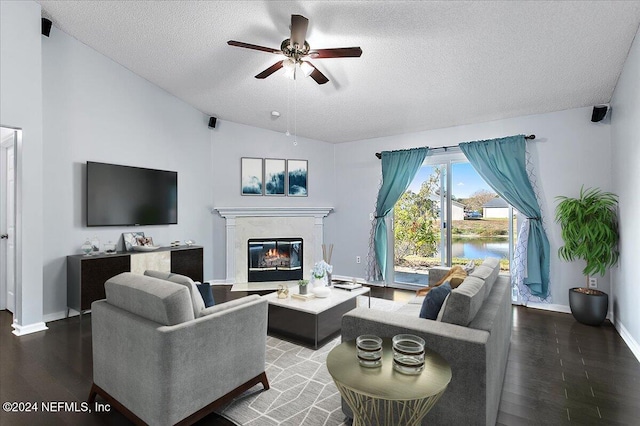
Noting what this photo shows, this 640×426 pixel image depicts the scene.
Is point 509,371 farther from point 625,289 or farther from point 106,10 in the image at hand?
point 106,10

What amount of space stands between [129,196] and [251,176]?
2049mm

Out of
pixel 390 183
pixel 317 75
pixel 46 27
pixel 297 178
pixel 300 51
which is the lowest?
pixel 390 183

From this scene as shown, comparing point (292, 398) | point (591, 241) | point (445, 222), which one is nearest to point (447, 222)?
→ point (445, 222)

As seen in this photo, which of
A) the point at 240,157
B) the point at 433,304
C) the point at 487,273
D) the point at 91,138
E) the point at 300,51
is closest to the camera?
the point at 433,304

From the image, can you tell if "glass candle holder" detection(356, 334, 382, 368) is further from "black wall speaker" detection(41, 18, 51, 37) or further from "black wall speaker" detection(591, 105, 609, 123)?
"black wall speaker" detection(41, 18, 51, 37)

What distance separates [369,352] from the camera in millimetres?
1553

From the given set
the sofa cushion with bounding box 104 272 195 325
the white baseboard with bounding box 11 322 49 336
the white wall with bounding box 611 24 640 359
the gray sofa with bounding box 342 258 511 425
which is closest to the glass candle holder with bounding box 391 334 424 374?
the gray sofa with bounding box 342 258 511 425

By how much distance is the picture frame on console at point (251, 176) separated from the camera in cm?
588

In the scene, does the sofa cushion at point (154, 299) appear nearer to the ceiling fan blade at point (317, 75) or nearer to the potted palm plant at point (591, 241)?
the ceiling fan blade at point (317, 75)

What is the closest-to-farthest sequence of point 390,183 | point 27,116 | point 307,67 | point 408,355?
point 408,355, point 307,67, point 27,116, point 390,183

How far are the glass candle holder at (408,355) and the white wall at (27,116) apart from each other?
3.98 m

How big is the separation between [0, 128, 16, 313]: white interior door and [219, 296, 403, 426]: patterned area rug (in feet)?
11.6

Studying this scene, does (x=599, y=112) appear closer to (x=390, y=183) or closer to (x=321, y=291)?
(x=390, y=183)

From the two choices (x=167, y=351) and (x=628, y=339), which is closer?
(x=167, y=351)
